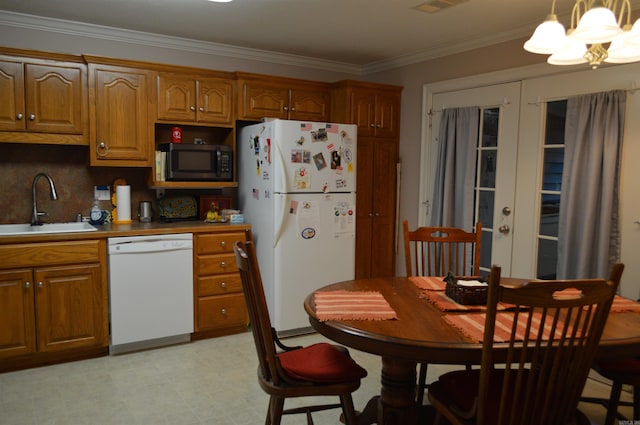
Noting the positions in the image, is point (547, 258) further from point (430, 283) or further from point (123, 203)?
point (123, 203)

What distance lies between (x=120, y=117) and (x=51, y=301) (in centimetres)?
137

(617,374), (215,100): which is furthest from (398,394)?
(215,100)

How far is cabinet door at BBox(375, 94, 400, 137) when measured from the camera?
444 centimetres

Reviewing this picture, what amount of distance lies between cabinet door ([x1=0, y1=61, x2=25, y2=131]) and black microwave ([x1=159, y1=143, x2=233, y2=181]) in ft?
3.21

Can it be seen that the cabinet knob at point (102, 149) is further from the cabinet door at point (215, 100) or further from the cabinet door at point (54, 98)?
the cabinet door at point (215, 100)

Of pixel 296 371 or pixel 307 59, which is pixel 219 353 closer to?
pixel 296 371

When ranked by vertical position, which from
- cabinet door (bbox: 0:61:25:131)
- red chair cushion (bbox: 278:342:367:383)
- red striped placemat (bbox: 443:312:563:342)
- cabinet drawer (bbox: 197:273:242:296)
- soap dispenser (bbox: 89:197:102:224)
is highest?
cabinet door (bbox: 0:61:25:131)

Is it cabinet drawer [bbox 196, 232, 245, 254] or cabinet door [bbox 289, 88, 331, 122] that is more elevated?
cabinet door [bbox 289, 88, 331, 122]

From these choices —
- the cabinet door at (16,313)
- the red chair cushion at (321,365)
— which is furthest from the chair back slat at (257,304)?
the cabinet door at (16,313)

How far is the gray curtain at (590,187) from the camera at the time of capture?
3010mm

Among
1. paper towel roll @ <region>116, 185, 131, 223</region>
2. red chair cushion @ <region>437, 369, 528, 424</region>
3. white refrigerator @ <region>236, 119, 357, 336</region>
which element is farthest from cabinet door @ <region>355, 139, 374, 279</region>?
red chair cushion @ <region>437, 369, 528, 424</region>

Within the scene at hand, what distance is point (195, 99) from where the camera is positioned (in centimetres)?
382

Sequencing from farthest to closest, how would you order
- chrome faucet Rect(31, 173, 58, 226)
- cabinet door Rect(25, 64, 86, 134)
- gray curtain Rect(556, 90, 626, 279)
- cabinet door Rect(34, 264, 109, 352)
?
chrome faucet Rect(31, 173, 58, 226), cabinet door Rect(25, 64, 86, 134), cabinet door Rect(34, 264, 109, 352), gray curtain Rect(556, 90, 626, 279)

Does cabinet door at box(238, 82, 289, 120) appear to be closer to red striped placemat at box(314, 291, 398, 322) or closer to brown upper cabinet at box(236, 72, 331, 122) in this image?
brown upper cabinet at box(236, 72, 331, 122)
